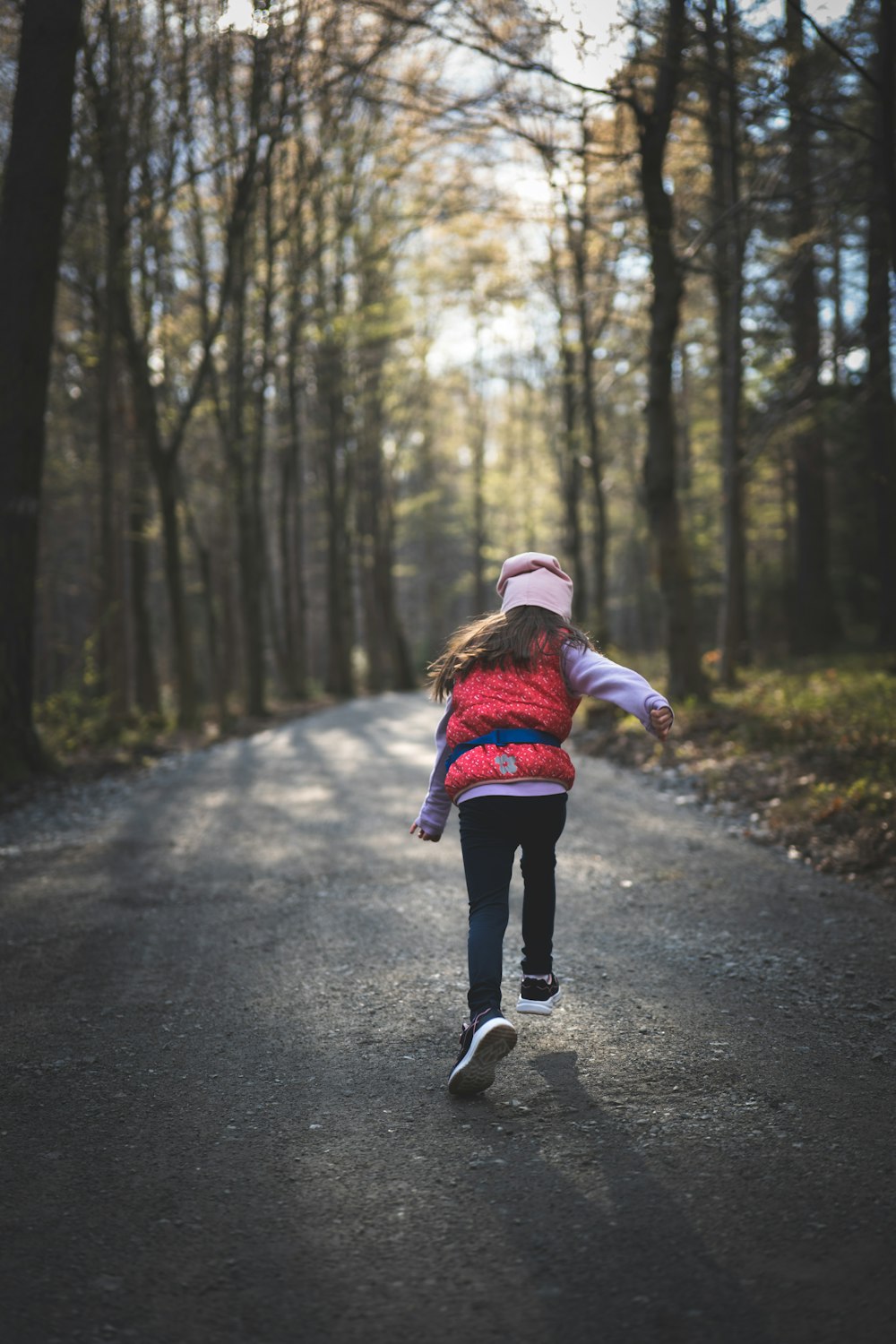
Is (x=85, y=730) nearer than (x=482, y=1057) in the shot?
No

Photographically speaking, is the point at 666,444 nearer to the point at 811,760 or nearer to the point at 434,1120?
the point at 811,760

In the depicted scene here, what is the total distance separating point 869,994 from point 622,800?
5.11 meters

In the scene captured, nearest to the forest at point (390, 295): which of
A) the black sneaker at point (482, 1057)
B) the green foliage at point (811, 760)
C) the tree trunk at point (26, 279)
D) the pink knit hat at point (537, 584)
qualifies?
the tree trunk at point (26, 279)

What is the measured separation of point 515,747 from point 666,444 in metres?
10.6

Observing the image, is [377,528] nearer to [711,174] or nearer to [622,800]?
[711,174]

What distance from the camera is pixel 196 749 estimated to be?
15.2m

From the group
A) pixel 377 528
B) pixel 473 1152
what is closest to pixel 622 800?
pixel 473 1152

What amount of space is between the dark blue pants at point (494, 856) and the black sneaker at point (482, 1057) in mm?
148

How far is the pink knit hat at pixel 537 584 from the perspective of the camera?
3.92 m

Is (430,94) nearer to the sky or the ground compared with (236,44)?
nearer to the ground

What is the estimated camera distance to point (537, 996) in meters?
3.96

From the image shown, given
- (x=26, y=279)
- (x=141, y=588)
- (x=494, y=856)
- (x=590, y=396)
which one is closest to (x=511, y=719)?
(x=494, y=856)

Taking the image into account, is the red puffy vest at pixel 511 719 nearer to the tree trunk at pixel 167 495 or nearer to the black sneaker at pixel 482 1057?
the black sneaker at pixel 482 1057

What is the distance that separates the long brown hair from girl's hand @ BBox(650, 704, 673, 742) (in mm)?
467
